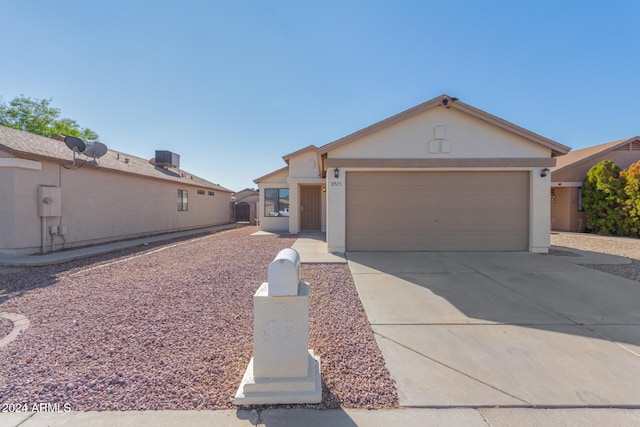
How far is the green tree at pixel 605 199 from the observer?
13328 millimetres

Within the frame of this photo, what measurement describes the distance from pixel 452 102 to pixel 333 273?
6033 millimetres

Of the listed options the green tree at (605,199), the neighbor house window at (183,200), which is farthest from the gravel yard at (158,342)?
the green tree at (605,199)

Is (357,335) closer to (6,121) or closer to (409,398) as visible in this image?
(409,398)

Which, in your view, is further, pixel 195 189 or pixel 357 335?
pixel 195 189

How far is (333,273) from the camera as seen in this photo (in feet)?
20.9

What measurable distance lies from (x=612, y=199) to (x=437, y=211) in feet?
38.2

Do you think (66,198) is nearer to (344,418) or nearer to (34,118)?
(344,418)

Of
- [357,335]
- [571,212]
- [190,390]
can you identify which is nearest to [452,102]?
[357,335]

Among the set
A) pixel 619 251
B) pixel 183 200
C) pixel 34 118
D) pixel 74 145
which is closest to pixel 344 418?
pixel 74 145

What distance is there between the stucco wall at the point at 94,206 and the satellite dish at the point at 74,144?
75 centimetres

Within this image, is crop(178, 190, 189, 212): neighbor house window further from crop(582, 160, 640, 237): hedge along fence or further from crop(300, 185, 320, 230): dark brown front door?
crop(582, 160, 640, 237): hedge along fence

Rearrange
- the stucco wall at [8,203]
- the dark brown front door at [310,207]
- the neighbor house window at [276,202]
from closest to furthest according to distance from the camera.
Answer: the stucco wall at [8,203] < the dark brown front door at [310,207] < the neighbor house window at [276,202]

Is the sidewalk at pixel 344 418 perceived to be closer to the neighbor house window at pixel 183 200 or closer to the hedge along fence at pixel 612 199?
the neighbor house window at pixel 183 200

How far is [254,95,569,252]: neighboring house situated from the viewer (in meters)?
8.36
